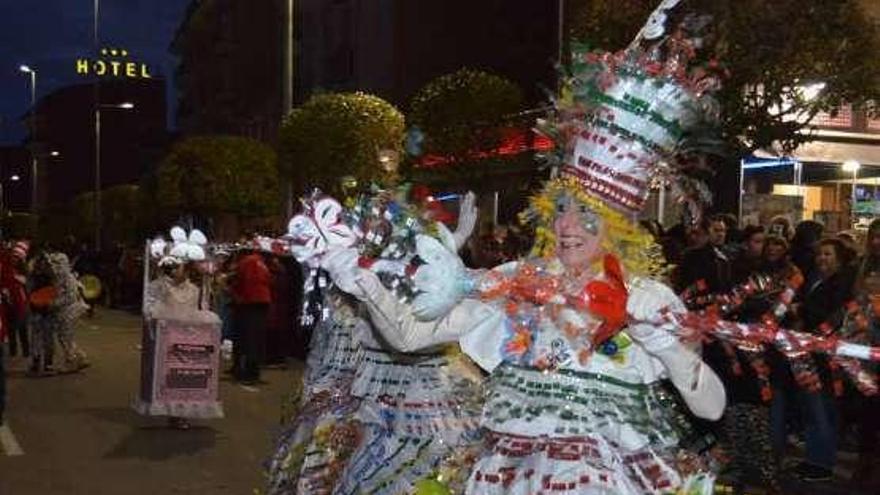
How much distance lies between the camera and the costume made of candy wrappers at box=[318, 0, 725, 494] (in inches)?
137

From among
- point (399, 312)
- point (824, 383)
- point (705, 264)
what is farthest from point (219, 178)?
point (399, 312)

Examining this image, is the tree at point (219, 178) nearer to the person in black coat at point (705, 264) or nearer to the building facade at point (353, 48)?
the building facade at point (353, 48)

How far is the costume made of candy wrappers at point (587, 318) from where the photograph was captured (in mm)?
3479

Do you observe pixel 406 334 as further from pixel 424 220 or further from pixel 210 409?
pixel 210 409

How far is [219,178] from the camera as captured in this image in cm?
2497

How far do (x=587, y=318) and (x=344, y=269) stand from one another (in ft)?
2.62

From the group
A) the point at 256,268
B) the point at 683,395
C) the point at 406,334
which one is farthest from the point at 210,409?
the point at 683,395

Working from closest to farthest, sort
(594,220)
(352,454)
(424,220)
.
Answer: (594,220), (424,220), (352,454)

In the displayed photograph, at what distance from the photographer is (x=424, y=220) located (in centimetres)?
482

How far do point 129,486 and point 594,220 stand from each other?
5.37 metres

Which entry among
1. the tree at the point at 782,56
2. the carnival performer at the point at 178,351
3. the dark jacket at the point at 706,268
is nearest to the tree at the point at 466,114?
the tree at the point at 782,56

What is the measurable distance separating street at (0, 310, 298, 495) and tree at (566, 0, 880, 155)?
4729mm

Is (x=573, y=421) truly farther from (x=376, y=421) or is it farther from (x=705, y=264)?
(x=705, y=264)

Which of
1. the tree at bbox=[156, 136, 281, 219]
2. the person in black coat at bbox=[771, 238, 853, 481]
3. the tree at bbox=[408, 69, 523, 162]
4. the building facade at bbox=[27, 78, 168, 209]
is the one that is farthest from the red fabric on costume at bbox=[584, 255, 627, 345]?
the building facade at bbox=[27, 78, 168, 209]
